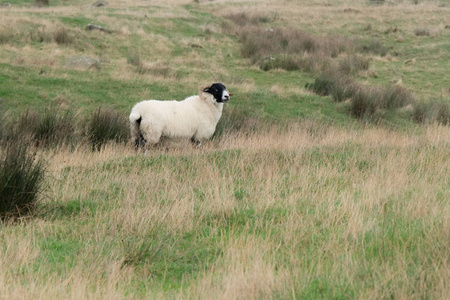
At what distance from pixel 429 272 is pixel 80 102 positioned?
11.6m

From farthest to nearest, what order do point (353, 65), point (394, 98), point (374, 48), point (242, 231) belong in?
point (374, 48)
point (353, 65)
point (394, 98)
point (242, 231)

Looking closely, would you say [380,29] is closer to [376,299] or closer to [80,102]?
[80,102]

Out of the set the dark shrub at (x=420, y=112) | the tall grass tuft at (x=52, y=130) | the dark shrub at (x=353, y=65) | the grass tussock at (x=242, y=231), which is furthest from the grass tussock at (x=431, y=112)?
the tall grass tuft at (x=52, y=130)

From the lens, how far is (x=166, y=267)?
3889 millimetres

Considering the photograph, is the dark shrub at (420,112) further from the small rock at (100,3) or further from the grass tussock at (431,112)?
the small rock at (100,3)

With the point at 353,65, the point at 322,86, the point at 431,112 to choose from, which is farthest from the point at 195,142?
the point at 353,65

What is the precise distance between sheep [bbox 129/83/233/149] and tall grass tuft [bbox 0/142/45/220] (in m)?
4.23

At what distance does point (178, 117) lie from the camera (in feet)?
32.4

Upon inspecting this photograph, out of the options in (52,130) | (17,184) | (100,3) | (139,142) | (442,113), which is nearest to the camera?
(17,184)

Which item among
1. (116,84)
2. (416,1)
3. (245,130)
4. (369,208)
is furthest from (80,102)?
(416,1)

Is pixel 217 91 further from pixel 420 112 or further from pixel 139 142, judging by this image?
pixel 420 112

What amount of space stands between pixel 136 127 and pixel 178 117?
0.84 m

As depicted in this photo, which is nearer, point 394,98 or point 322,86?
point 394,98

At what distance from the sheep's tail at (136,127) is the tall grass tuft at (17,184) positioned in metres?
4.16
